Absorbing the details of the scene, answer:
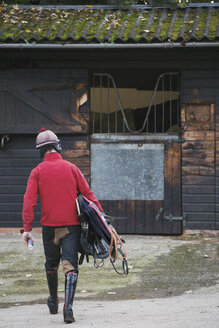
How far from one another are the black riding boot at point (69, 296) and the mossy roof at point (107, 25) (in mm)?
5732

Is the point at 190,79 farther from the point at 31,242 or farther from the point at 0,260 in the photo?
the point at 31,242

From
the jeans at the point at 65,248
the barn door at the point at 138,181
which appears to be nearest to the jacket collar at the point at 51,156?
the jeans at the point at 65,248

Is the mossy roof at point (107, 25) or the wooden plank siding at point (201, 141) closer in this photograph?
the mossy roof at point (107, 25)

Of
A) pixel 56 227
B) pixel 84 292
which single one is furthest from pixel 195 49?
pixel 56 227

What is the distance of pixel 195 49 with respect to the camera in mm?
11766

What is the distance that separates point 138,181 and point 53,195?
568 centimetres

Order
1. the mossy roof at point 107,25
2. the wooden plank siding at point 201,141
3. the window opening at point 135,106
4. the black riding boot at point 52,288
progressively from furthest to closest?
the window opening at point 135,106 → the wooden plank siding at point 201,141 → the mossy roof at point 107,25 → the black riding boot at point 52,288

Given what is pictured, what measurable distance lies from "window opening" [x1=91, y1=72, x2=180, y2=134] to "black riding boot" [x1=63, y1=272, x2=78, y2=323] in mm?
5998

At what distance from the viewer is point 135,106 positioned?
39.5ft

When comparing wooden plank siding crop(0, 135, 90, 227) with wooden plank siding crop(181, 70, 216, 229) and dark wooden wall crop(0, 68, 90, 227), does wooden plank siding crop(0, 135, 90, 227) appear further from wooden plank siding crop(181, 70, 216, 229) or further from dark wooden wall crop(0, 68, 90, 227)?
wooden plank siding crop(181, 70, 216, 229)

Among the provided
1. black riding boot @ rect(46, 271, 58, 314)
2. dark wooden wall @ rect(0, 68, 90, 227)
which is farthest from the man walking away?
dark wooden wall @ rect(0, 68, 90, 227)

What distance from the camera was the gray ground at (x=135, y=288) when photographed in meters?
6.37

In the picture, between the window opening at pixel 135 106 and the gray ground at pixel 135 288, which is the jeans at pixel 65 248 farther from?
the window opening at pixel 135 106

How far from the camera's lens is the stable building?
11.8 meters
